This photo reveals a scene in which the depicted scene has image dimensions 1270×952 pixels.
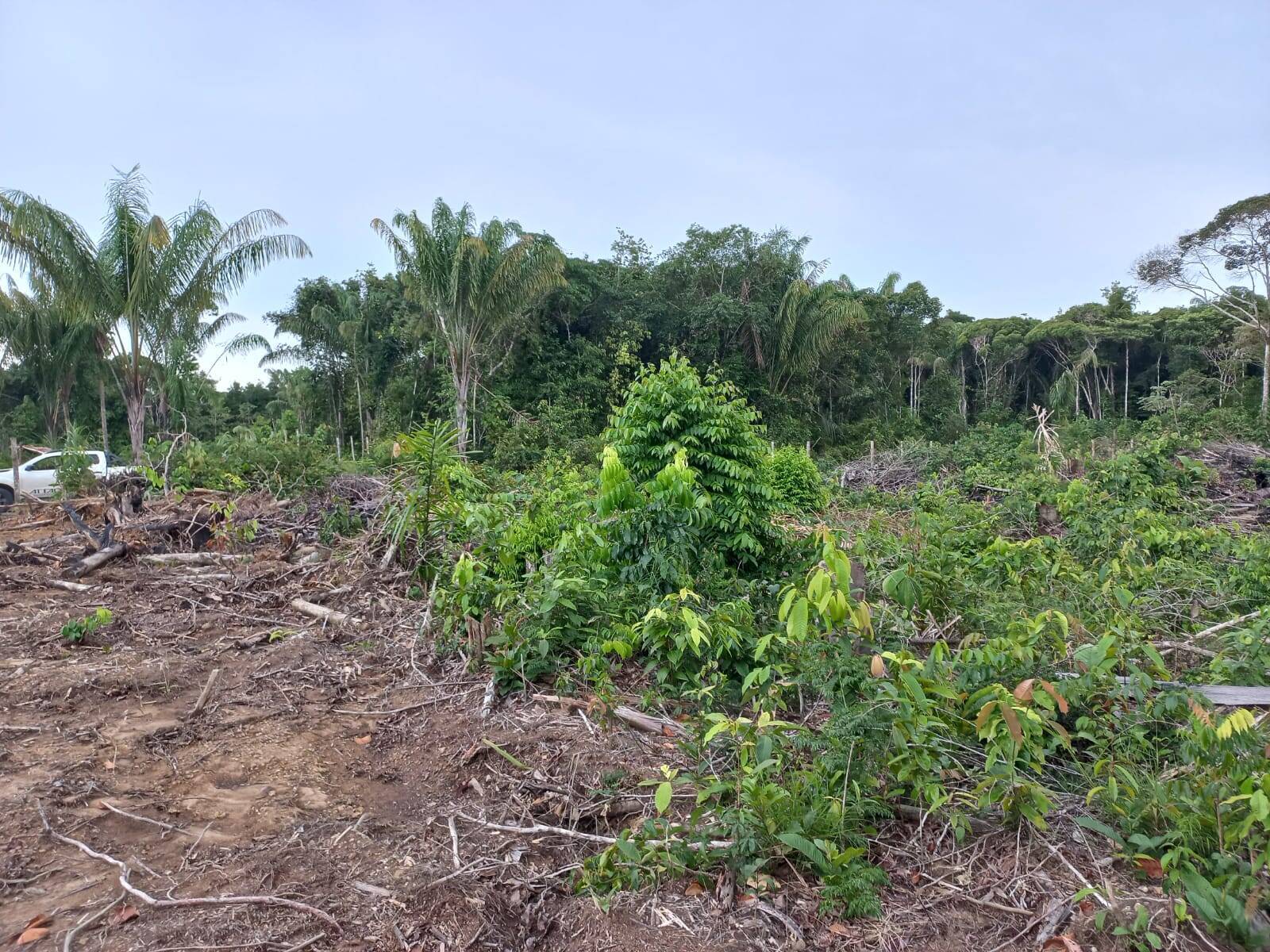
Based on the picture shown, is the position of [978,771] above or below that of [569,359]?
below

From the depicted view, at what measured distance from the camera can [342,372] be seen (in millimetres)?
26734

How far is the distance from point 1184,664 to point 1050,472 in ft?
30.0

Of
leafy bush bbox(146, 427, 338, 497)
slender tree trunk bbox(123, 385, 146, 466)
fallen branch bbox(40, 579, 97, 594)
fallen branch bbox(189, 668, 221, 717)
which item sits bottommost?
fallen branch bbox(189, 668, 221, 717)

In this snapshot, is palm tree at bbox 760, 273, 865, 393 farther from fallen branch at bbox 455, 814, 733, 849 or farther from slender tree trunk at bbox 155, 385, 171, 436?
fallen branch at bbox 455, 814, 733, 849

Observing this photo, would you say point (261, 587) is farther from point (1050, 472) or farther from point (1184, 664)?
point (1050, 472)

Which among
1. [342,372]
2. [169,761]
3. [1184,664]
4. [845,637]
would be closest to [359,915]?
[169,761]

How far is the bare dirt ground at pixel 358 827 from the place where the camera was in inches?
82.9

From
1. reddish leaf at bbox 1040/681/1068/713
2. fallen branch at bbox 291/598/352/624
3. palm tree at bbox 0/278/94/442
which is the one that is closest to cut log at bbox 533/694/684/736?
reddish leaf at bbox 1040/681/1068/713

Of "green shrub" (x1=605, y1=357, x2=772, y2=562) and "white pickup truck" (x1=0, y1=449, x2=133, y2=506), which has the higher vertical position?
"green shrub" (x1=605, y1=357, x2=772, y2=562)

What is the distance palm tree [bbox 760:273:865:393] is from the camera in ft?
73.1

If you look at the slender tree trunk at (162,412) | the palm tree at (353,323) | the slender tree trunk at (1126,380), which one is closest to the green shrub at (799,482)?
the slender tree trunk at (162,412)

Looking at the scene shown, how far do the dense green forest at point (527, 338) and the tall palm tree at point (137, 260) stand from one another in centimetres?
3

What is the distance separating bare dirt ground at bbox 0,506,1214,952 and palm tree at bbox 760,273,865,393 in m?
20.0

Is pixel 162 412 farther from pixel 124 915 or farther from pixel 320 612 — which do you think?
pixel 124 915
